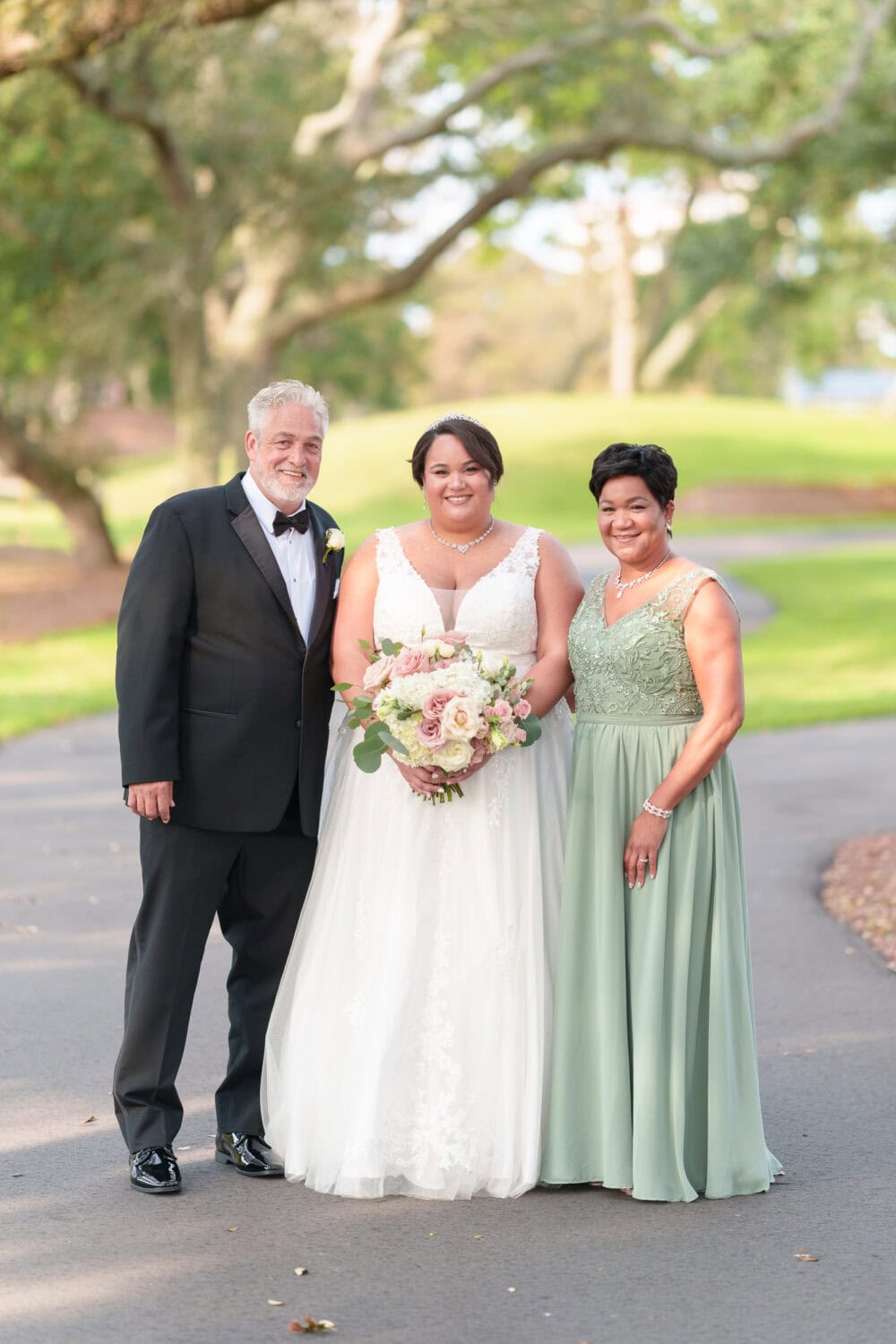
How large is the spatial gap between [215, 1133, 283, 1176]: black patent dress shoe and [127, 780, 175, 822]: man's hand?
109 cm

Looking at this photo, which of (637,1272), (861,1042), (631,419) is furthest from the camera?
(631,419)

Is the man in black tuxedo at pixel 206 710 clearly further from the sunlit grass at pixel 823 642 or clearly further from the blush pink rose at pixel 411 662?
the sunlit grass at pixel 823 642

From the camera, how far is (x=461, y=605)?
5238 millimetres

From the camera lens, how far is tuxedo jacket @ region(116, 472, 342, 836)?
501 cm

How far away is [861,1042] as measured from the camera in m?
6.63

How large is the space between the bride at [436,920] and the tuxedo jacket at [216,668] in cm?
A: 20

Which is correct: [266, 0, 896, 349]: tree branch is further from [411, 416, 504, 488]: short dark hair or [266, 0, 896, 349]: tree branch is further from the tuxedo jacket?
the tuxedo jacket

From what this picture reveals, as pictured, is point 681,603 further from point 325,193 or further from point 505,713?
point 325,193

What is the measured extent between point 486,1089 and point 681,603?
63.2 inches

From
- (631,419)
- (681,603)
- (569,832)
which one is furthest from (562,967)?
(631,419)

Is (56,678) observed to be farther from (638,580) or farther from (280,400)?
(638,580)

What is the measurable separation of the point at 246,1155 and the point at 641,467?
8.20 feet

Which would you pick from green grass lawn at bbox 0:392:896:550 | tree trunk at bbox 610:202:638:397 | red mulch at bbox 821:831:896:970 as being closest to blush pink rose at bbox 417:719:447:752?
red mulch at bbox 821:831:896:970

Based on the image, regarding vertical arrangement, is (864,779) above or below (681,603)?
below
